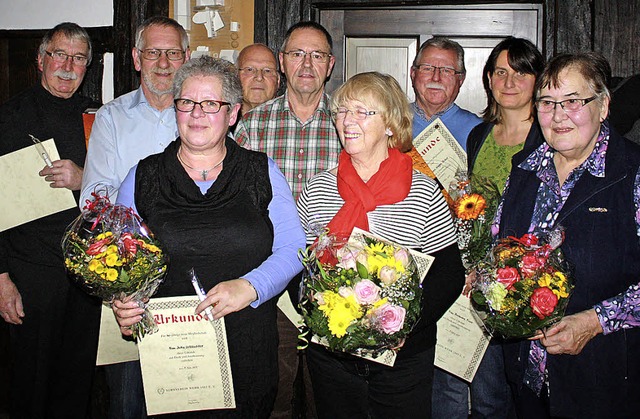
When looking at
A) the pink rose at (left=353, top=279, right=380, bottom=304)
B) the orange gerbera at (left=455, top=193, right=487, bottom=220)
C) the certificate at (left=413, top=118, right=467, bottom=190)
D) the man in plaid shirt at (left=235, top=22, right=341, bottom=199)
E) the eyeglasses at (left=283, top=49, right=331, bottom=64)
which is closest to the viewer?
the pink rose at (left=353, top=279, right=380, bottom=304)

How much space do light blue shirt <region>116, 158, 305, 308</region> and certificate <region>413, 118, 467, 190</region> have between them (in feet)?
2.85

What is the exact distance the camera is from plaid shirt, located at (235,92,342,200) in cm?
306

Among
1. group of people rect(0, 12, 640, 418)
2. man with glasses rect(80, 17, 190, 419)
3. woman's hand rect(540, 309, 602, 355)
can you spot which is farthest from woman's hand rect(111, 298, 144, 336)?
woman's hand rect(540, 309, 602, 355)

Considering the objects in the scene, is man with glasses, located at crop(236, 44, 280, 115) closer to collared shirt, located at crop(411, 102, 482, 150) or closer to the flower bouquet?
collared shirt, located at crop(411, 102, 482, 150)

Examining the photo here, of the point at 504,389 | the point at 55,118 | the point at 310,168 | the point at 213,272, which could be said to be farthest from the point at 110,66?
the point at 504,389

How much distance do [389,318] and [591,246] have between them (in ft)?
2.54

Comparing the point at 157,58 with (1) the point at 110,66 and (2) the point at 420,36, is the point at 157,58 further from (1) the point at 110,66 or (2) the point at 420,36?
(2) the point at 420,36

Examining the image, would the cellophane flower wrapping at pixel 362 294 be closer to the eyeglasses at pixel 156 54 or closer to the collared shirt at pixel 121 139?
the collared shirt at pixel 121 139

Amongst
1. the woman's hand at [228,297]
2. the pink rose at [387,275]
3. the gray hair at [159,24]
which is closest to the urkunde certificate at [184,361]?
the woman's hand at [228,297]

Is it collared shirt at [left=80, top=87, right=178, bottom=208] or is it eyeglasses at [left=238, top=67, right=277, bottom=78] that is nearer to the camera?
collared shirt at [left=80, top=87, right=178, bottom=208]

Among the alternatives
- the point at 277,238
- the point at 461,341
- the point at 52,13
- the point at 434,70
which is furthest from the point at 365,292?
the point at 52,13

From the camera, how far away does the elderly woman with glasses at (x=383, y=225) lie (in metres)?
2.31

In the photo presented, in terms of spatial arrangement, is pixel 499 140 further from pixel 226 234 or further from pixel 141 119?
pixel 141 119

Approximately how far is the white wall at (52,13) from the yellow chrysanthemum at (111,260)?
2819 mm
